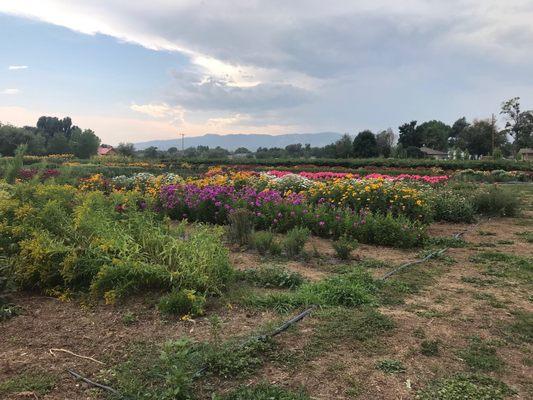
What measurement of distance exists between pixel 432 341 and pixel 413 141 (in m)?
74.2

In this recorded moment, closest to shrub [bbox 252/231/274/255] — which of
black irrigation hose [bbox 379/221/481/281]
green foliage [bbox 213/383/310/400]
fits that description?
black irrigation hose [bbox 379/221/481/281]

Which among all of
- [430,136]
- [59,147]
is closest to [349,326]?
[59,147]

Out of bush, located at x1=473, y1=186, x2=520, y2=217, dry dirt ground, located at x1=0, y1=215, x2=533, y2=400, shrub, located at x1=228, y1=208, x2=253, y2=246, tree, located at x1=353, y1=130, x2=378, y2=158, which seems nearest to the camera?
dry dirt ground, located at x1=0, y1=215, x2=533, y2=400

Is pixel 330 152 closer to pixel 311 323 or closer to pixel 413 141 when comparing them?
pixel 413 141

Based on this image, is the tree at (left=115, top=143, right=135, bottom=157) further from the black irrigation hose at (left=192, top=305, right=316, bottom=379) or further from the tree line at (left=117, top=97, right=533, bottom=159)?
the black irrigation hose at (left=192, top=305, right=316, bottom=379)

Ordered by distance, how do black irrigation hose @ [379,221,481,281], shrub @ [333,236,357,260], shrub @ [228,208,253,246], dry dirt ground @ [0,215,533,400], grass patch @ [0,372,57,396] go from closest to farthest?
grass patch @ [0,372,57,396], dry dirt ground @ [0,215,533,400], black irrigation hose @ [379,221,481,281], shrub @ [333,236,357,260], shrub @ [228,208,253,246]

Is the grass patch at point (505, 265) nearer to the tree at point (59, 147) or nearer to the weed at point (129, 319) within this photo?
the weed at point (129, 319)

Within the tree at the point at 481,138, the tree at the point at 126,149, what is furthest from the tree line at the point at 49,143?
the tree at the point at 481,138

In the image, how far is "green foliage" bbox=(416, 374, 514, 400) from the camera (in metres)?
2.43

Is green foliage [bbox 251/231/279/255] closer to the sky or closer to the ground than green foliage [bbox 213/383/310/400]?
closer to the sky

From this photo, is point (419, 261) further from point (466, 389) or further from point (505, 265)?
point (466, 389)

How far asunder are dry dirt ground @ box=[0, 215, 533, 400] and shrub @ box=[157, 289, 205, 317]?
0.09 m

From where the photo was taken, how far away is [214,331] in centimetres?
286

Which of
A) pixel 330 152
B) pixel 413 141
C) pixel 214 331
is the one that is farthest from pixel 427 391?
pixel 413 141
